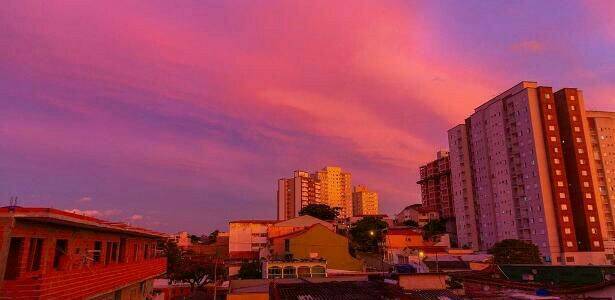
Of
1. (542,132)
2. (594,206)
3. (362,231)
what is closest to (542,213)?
(594,206)

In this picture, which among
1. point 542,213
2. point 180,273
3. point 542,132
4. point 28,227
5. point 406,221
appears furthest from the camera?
point 406,221

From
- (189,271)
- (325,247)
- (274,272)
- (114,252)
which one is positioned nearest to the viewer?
(114,252)

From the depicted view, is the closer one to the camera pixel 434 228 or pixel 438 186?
pixel 434 228

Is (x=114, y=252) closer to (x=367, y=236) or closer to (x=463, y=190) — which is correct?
(x=367, y=236)

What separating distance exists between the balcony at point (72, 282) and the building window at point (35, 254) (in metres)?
0.90

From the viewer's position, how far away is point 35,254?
18703 mm

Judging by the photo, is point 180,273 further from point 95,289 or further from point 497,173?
point 497,173

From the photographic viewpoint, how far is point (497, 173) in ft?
356

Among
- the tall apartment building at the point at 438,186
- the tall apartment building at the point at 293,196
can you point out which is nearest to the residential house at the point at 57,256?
the tall apartment building at the point at 438,186

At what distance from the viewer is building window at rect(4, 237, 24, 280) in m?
16.9

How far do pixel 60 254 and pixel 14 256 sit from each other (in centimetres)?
450

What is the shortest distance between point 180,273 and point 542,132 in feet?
286

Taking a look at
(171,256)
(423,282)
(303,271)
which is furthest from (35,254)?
(171,256)

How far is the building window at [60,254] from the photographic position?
20953 millimetres
